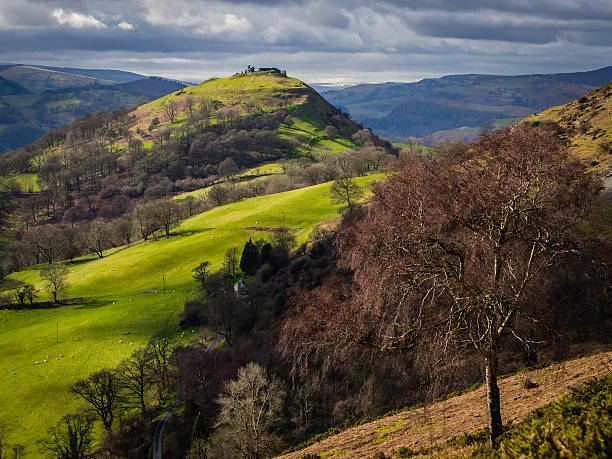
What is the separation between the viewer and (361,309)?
12.5m

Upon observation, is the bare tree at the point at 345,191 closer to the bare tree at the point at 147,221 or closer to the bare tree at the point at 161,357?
the bare tree at the point at 161,357

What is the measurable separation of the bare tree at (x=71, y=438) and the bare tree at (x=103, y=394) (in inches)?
57.0

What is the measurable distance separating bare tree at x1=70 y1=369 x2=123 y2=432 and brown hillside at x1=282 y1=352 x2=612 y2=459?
105ft

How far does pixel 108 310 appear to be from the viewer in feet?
202

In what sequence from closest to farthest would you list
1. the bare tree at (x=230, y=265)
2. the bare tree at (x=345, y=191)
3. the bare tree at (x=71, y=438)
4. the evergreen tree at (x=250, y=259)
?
the bare tree at (x=71, y=438) < the bare tree at (x=230, y=265) < the evergreen tree at (x=250, y=259) < the bare tree at (x=345, y=191)

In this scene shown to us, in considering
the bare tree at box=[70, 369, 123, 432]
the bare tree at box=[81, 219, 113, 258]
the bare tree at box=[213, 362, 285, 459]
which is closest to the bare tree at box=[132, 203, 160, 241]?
the bare tree at box=[81, 219, 113, 258]

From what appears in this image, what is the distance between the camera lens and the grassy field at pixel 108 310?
42719mm

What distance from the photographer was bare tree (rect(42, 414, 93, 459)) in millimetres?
34250

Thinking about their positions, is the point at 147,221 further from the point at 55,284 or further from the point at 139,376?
the point at 139,376

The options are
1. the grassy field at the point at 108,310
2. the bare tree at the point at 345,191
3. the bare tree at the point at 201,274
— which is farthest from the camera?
the bare tree at the point at 345,191

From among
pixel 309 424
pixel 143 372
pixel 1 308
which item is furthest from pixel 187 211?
pixel 309 424

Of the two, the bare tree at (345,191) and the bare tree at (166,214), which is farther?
the bare tree at (166,214)

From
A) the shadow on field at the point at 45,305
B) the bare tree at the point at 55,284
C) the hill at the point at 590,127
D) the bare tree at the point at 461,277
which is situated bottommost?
the shadow on field at the point at 45,305

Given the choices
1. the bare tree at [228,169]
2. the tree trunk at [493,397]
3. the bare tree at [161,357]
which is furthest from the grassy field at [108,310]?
the bare tree at [228,169]
